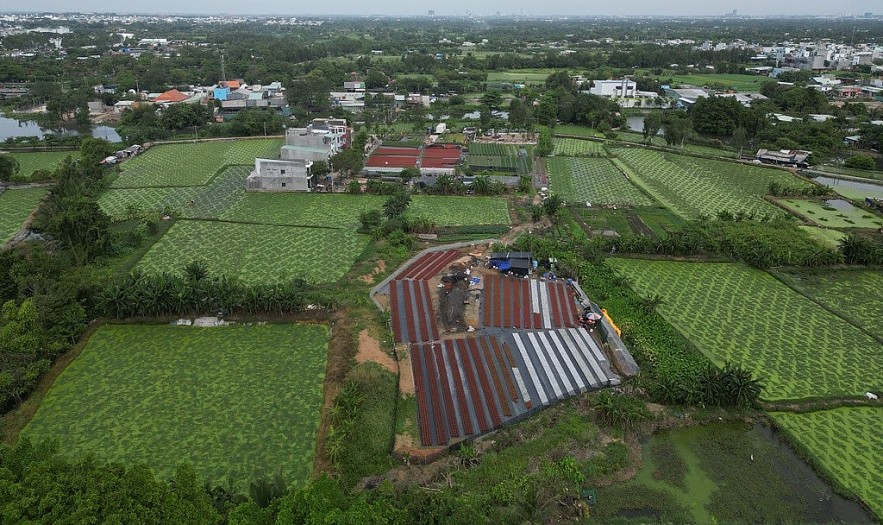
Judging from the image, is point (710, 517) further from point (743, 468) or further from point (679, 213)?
point (679, 213)

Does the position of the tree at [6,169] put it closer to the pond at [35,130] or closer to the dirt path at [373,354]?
the pond at [35,130]

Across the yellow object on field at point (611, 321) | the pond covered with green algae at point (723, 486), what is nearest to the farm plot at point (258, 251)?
the yellow object on field at point (611, 321)

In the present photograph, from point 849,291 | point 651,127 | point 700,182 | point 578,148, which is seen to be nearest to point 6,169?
point 578,148

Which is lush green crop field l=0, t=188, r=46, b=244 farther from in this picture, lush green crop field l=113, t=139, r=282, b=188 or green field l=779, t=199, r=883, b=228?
green field l=779, t=199, r=883, b=228

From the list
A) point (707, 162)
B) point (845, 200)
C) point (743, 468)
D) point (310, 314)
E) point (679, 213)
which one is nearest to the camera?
point (743, 468)

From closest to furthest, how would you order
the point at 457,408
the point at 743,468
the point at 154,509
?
the point at 154,509
the point at 743,468
the point at 457,408

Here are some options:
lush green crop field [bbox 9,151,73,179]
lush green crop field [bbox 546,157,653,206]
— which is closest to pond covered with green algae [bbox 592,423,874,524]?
lush green crop field [bbox 546,157,653,206]

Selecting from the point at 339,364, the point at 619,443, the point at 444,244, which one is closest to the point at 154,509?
the point at 339,364
